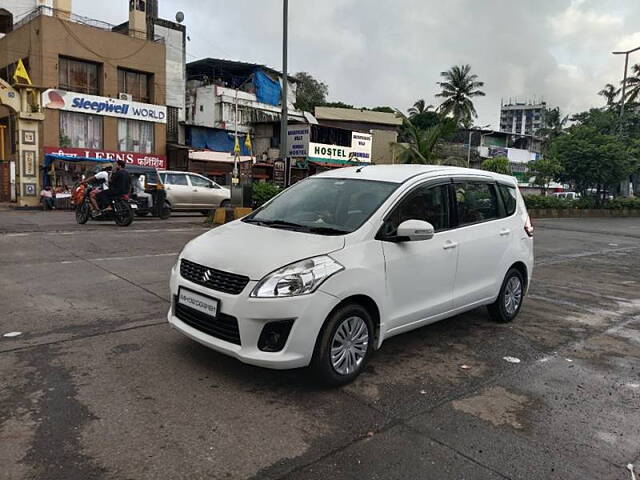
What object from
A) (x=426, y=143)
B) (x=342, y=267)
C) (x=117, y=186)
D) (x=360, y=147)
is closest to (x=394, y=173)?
(x=342, y=267)

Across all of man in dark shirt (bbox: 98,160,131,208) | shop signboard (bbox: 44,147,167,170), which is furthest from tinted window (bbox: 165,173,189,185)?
shop signboard (bbox: 44,147,167,170)

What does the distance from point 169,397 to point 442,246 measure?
8.72 feet

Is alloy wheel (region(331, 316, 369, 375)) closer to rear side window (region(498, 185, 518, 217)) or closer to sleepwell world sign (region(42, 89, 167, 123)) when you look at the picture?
rear side window (region(498, 185, 518, 217))

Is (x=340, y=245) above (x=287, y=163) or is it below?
below

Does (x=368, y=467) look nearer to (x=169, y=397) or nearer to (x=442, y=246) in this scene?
(x=169, y=397)

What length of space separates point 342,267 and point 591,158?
1238 inches

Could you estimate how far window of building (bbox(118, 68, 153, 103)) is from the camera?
98.6 ft

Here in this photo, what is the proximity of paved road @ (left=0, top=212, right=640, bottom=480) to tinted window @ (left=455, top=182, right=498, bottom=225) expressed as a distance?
4.08 feet

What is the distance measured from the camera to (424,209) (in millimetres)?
4840

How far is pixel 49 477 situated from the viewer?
274 centimetres

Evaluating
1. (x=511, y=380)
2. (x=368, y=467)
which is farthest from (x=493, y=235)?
(x=368, y=467)

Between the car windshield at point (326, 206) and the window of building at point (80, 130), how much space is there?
84.8 feet

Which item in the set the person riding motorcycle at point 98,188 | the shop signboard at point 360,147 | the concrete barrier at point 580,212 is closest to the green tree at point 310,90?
the shop signboard at point 360,147

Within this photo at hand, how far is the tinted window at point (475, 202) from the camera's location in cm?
527
